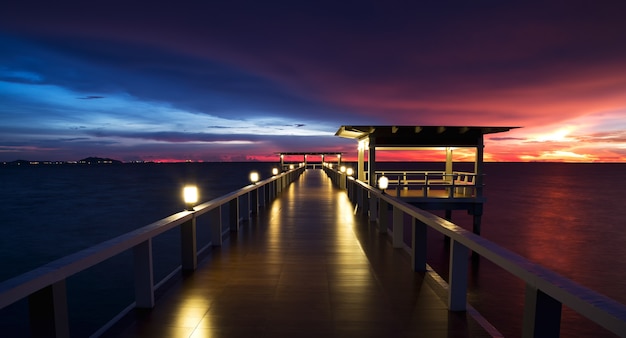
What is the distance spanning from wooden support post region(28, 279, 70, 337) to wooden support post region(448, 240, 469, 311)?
10.9 feet

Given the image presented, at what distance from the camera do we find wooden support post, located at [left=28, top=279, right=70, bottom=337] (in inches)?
89.4

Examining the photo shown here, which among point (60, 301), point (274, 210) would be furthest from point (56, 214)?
point (60, 301)

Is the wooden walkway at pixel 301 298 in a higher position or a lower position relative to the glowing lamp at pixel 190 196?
lower

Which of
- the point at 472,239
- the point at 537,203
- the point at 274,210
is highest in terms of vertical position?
the point at 472,239

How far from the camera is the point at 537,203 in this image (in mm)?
43406

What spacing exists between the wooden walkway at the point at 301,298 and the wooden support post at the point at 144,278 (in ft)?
0.41

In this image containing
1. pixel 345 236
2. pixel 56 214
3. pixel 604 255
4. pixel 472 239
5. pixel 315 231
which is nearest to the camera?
pixel 472 239

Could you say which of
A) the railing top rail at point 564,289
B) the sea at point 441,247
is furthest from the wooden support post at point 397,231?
the sea at point 441,247

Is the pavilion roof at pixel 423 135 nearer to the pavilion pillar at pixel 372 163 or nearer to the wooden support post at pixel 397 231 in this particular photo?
the pavilion pillar at pixel 372 163

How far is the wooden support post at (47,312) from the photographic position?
2271 millimetres

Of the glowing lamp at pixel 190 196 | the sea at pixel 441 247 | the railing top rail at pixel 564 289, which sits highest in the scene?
the glowing lamp at pixel 190 196

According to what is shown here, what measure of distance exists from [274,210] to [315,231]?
3.38 meters

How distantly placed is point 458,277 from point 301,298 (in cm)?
175

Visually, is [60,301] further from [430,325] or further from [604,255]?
[604,255]
